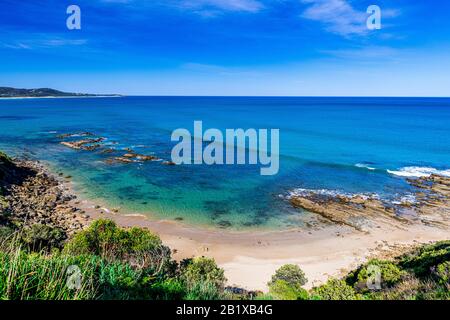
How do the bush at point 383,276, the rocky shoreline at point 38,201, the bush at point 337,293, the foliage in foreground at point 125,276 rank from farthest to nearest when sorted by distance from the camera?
the rocky shoreline at point 38,201 → the bush at point 383,276 → the bush at point 337,293 → the foliage in foreground at point 125,276

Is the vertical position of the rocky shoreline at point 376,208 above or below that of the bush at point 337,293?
below

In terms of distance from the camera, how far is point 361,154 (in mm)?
57500

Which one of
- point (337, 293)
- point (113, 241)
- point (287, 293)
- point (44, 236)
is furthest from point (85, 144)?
point (337, 293)

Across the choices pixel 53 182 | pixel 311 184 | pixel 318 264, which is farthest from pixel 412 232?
pixel 53 182

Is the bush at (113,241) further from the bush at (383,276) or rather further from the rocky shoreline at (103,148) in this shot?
the rocky shoreline at (103,148)

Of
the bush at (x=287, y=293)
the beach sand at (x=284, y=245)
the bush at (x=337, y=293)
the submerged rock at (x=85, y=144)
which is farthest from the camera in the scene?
the submerged rock at (x=85, y=144)

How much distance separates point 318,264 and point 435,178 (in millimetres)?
30289

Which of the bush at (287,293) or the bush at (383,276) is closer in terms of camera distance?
the bush at (287,293)

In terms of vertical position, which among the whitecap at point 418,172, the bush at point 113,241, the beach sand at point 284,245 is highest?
the whitecap at point 418,172

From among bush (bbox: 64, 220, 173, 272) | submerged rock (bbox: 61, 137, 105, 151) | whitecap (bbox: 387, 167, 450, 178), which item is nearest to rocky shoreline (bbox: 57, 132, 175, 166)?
submerged rock (bbox: 61, 137, 105, 151)

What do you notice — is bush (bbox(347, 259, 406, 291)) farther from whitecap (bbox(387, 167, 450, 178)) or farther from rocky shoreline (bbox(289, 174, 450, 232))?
whitecap (bbox(387, 167, 450, 178))

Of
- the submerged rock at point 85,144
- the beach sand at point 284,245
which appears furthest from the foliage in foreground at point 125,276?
the submerged rock at point 85,144

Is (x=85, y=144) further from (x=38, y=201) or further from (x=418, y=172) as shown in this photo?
(x=418, y=172)
